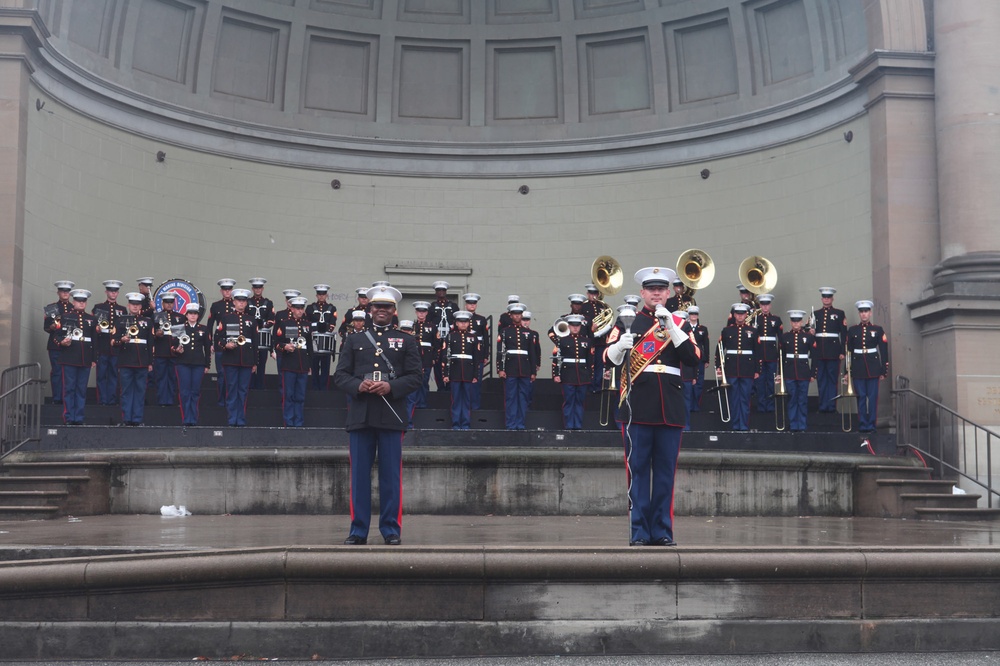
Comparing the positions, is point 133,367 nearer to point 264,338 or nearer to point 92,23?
point 264,338

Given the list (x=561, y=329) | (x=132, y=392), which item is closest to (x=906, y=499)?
(x=561, y=329)

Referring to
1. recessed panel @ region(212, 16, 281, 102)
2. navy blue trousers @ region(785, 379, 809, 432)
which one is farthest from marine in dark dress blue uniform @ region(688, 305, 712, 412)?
recessed panel @ region(212, 16, 281, 102)

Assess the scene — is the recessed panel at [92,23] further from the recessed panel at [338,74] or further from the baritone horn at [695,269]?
the baritone horn at [695,269]

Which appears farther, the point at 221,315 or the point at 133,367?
the point at 221,315

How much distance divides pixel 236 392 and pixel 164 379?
146cm

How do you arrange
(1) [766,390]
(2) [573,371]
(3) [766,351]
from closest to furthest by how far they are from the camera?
(2) [573,371]
(3) [766,351]
(1) [766,390]

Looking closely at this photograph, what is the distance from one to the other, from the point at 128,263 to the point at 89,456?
23.1ft

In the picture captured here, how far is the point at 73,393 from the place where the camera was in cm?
1533

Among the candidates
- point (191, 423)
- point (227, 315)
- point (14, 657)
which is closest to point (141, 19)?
point (227, 315)

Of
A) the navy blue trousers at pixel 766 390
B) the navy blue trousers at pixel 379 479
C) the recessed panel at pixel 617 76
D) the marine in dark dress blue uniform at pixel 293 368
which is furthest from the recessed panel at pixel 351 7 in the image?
the navy blue trousers at pixel 379 479

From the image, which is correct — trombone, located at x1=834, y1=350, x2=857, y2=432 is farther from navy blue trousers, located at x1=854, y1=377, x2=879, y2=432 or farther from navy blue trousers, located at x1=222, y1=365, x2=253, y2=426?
navy blue trousers, located at x1=222, y1=365, x2=253, y2=426

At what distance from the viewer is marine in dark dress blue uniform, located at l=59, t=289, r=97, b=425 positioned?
15312 mm

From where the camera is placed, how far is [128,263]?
63.7 feet

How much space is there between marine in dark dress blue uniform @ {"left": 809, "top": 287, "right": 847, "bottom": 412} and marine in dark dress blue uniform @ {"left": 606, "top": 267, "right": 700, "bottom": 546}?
8936mm
